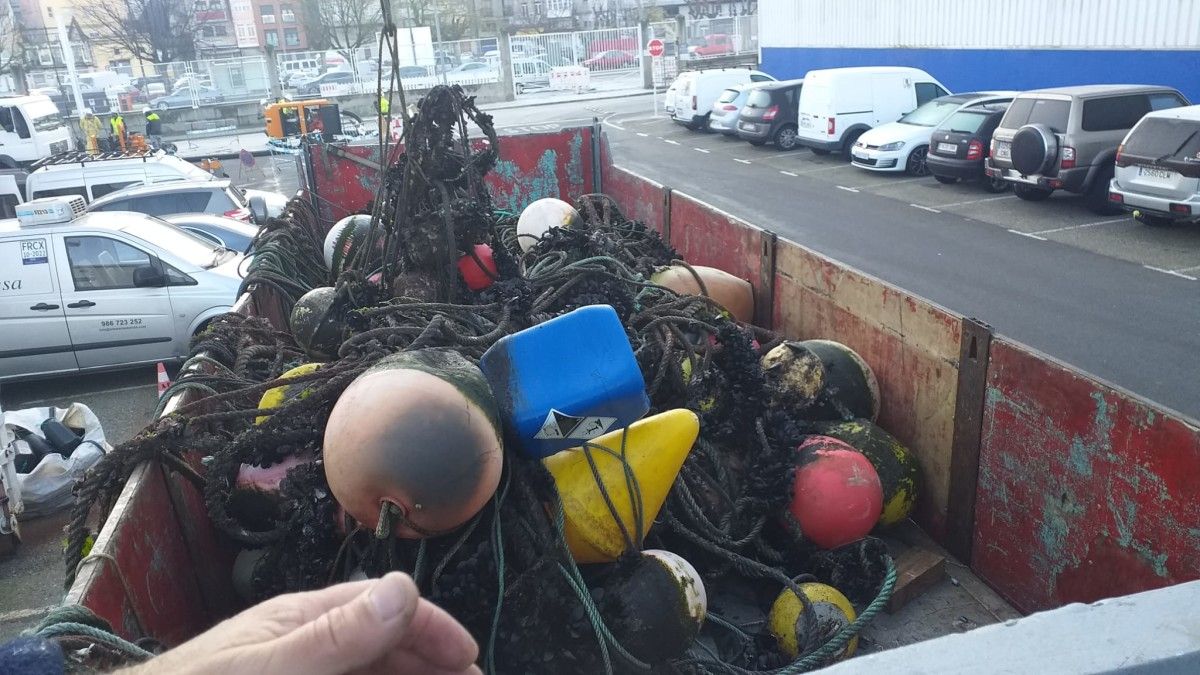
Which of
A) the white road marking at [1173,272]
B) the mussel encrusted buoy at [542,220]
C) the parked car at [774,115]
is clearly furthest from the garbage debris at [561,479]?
the parked car at [774,115]

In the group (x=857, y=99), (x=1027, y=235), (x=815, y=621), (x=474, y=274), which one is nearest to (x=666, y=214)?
(x=474, y=274)

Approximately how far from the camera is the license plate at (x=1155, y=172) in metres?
10.4

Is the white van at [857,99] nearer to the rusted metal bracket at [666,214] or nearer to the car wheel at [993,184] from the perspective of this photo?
the car wheel at [993,184]

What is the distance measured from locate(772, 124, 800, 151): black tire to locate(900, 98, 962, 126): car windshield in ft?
12.0

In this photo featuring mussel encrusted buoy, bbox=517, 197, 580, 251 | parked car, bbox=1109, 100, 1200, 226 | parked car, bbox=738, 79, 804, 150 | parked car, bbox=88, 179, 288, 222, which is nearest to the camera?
mussel encrusted buoy, bbox=517, 197, 580, 251

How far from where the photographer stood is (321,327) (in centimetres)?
530

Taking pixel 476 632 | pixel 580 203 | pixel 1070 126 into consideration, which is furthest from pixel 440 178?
pixel 1070 126

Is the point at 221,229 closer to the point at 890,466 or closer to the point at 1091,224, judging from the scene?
the point at 890,466

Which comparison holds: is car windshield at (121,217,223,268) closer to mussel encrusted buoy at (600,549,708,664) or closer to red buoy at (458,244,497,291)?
red buoy at (458,244,497,291)

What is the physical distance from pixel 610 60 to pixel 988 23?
25585 millimetres

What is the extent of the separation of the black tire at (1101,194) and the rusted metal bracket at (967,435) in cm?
1017

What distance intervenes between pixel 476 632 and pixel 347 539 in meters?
0.61

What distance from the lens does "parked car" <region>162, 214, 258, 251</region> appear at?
10.2 m

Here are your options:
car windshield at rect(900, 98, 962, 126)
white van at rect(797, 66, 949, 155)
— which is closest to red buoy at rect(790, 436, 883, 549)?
car windshield at rect(900, 98, 962, 126)
